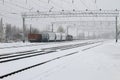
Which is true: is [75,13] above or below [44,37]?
above

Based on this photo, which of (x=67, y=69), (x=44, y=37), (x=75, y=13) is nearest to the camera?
(x=67, y=69)

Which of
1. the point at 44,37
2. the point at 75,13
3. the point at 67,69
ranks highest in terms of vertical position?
the point at 75,13

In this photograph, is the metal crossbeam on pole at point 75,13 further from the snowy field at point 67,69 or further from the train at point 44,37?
the snowy field at point 67,69

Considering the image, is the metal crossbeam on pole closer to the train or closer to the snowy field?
the train

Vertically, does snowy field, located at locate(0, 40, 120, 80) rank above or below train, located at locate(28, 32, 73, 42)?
below

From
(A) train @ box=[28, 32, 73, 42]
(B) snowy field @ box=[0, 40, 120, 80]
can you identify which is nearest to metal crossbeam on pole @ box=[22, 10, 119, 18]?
(A) train @ box=[28, 32, 73, 42]

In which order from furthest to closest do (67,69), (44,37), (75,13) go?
(44,37) < (75,13) < (67,69)

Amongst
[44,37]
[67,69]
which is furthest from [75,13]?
[67,69]

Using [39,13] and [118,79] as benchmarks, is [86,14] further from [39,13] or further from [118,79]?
[118,79]

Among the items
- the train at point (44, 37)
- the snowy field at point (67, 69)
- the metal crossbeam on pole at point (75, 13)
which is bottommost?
the snowy field at point (67, 69)

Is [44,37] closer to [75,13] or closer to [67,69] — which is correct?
[75,13]

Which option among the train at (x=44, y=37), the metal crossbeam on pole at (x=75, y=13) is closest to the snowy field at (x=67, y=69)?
the metal crossbeam on pole at (x=75, y=13)

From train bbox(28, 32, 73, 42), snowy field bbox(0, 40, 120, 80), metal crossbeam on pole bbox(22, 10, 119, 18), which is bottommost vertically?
snowy field bbox(0, 40, 120, 80)

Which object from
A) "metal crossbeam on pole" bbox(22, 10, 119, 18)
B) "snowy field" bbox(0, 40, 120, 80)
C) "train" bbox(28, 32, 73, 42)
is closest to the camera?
"snowy field" bbox(0, 40, 120, 80)
